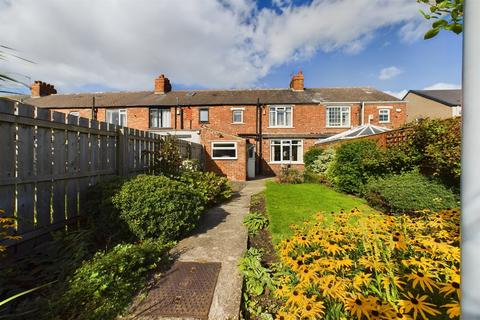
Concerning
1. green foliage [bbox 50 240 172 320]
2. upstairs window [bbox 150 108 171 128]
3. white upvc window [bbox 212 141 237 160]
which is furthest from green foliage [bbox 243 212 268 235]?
upstairs window [bbox 150 108 171 128]

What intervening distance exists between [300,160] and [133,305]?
1832 cm

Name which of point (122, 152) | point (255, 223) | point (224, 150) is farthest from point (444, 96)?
point (122, 152)

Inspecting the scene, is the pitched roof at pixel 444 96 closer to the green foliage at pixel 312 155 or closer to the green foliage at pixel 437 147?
the green foliage at pixel 312 155

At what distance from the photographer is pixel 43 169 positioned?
371cm

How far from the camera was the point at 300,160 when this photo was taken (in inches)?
784

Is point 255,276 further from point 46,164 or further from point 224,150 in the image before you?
point 224,150

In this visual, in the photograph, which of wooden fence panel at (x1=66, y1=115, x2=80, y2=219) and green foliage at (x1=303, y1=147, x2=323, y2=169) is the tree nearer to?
wooden fence panel at (x1=66, y1=115, x2=80, y2=219)

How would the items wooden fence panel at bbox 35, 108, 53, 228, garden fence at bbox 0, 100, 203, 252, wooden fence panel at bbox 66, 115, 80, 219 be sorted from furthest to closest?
wooden fence panel at bbox 66, 115, 80, 219
wooden fence panel at bbox 35, 108, 53, 228
garden fence at bbox 0, 100, 203, 252

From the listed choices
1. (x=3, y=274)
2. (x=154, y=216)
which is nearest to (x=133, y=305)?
(x=3, y=274)

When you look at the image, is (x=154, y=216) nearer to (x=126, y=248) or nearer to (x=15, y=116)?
(x=126, y=248)

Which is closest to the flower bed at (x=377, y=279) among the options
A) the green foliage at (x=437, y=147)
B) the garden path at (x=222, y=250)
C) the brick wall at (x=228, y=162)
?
the garden path at (x=222, y=250)

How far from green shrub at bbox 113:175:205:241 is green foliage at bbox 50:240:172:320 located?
0.55 metres

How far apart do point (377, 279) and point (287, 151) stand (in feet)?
60.0

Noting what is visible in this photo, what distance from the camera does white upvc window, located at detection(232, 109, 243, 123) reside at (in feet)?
67.2
